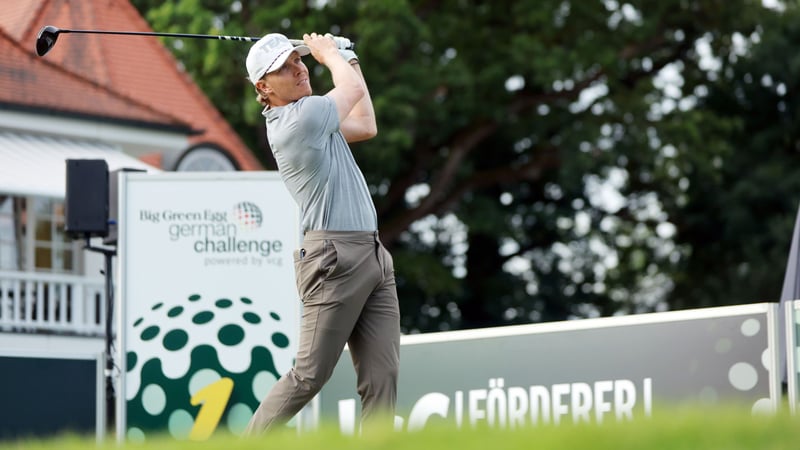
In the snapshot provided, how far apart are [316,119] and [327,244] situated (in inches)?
18.1

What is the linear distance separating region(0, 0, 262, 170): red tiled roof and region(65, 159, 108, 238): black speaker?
27.0 ft

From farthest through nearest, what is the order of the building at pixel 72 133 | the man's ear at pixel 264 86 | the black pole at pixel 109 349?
the building at pixel 72 133, the black pole at pixel 109 349, the man's ear at pixel 264 86

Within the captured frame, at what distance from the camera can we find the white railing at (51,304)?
20.0 metres

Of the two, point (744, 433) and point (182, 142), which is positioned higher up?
point (182, 142)

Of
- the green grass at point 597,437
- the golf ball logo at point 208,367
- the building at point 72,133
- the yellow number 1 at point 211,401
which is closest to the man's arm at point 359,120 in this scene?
the golf ball logo at point 208,367

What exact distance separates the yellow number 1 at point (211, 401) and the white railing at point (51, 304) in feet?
37.8

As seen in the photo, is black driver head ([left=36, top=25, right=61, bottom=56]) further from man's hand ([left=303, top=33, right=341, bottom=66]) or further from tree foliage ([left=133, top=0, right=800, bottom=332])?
tree foliage ([left=133, top=0, right=800, bottom=332])

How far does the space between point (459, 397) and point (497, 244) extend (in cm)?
2448

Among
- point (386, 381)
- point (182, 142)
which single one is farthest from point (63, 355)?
point (182, 142)

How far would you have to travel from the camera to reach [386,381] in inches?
225

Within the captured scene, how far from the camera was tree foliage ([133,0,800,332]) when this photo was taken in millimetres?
25828

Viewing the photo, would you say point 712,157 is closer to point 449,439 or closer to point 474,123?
point 474,123

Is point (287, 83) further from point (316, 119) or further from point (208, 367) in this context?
point (208, 367)

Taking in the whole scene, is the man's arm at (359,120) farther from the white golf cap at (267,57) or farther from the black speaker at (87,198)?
the black speaker at (87,198)
